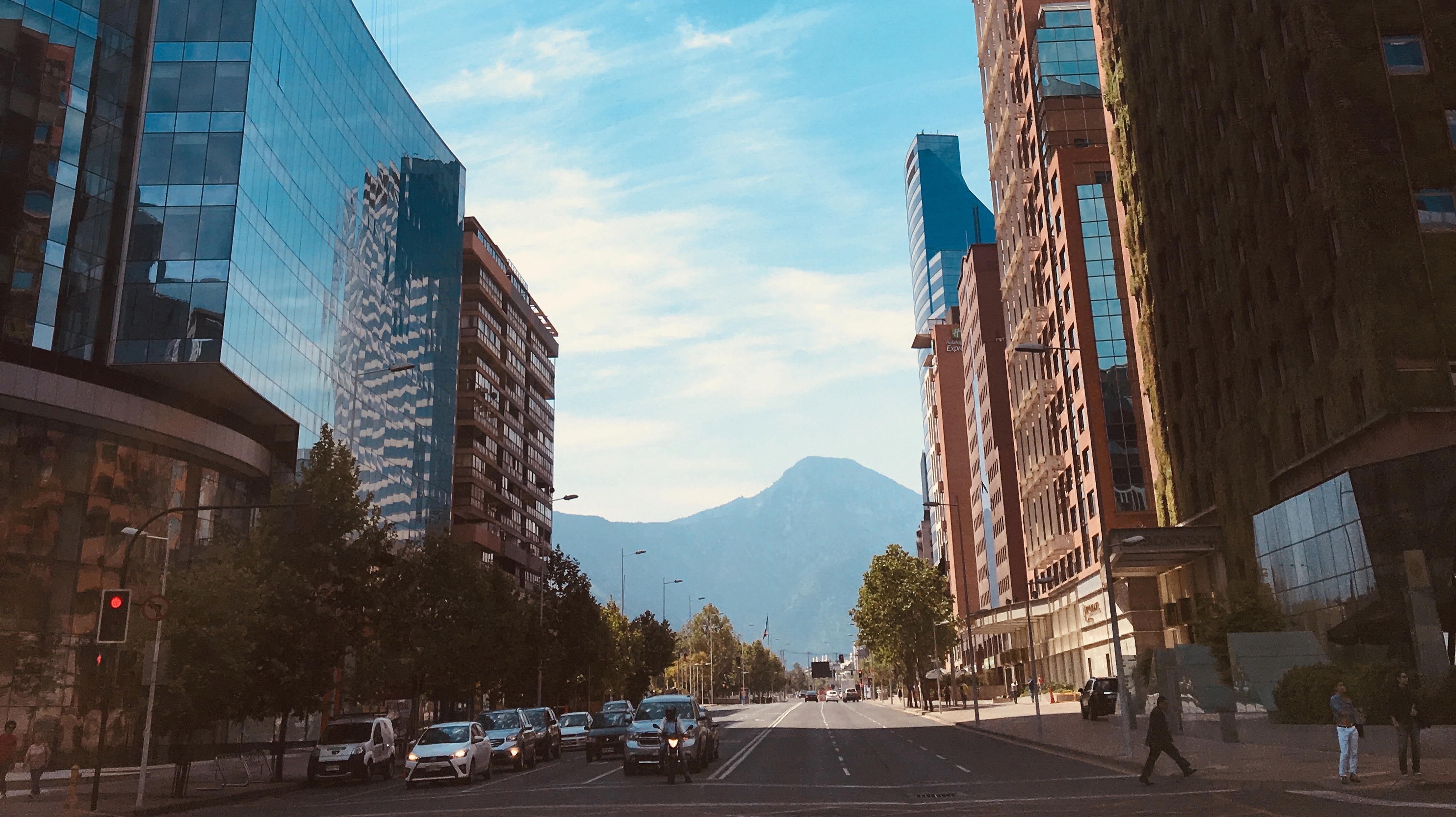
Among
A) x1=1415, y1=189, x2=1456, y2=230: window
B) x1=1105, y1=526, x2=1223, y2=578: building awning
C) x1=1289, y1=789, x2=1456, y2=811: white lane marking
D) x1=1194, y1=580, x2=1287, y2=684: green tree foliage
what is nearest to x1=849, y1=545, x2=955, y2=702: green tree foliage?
x1=1105, y1=526, x2=1223, y2=578: building awning

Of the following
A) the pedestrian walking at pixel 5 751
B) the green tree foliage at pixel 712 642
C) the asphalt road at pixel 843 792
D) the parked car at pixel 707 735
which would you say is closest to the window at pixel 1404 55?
→ the asphalt road at pixel 843 792

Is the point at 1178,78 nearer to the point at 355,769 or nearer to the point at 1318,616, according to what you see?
the point at 1318,616

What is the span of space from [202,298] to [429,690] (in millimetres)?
23466

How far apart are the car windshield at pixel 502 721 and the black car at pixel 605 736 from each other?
9.86 ft

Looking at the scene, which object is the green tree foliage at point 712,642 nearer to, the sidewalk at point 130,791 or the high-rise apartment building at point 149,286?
the high-rise apartment building at point 149,286

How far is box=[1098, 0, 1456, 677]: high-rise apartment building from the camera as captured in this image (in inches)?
1318

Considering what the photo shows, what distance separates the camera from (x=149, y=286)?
48.2 meters

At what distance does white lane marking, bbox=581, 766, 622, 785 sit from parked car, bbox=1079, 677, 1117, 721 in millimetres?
27367

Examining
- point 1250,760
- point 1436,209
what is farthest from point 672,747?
point 1436,209

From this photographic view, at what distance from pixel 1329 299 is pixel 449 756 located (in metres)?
31.8

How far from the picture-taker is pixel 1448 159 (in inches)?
1362

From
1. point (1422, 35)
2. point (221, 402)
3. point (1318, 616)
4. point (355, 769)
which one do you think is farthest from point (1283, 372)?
point (221, 402)

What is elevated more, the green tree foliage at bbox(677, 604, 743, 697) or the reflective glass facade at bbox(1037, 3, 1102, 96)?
the reflective glass facade at bbox(1037, 3, 1102, 96)

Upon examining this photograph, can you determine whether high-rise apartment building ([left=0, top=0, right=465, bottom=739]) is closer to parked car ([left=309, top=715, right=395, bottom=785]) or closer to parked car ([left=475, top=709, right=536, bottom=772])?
parked car ([left=309, top=715, right=395, bottom=785])
